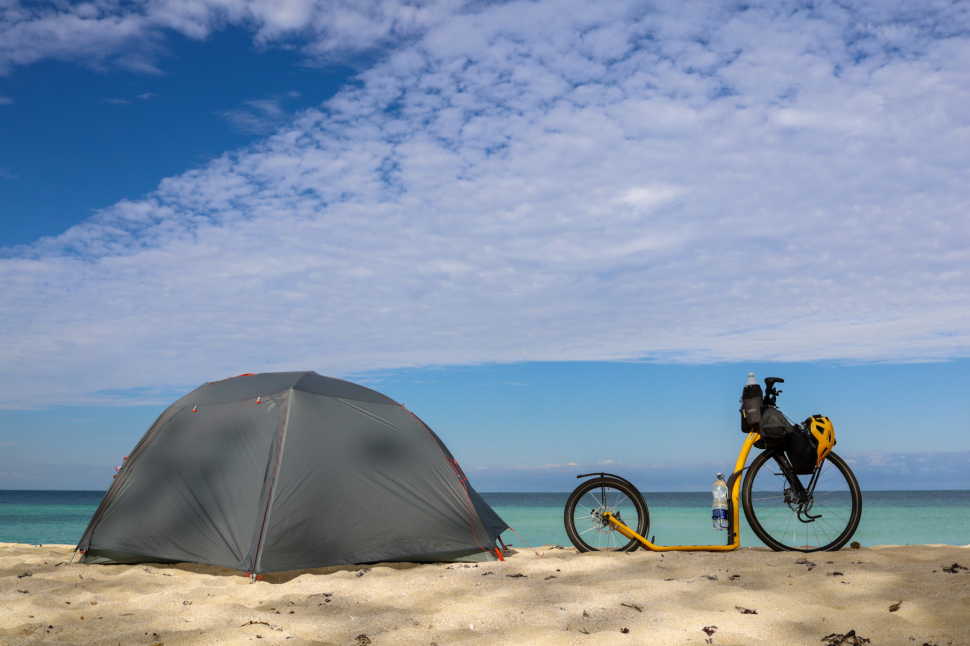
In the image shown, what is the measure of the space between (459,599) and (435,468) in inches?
86.0

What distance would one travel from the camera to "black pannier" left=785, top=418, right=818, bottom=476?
19.1 ft

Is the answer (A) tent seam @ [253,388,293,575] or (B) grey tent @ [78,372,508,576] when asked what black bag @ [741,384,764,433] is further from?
(A) tent seam @ [253,388,293,575]

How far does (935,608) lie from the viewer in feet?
11.9

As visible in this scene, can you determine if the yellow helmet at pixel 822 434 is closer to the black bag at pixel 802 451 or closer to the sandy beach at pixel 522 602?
the black bag at pixel 802 451

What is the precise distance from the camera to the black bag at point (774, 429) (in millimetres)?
5812

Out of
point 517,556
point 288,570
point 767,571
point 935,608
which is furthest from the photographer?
point 517,556

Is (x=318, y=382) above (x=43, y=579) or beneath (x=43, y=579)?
above

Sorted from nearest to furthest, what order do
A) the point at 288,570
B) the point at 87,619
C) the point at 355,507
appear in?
1. the point at 87,619
2. the point at 288,570
3. the point at 355,507

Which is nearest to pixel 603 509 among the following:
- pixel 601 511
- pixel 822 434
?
pixel 601 511

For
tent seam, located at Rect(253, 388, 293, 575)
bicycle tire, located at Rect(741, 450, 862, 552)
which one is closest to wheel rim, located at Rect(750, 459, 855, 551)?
bicycle tire, located at Rect(741, 450, 862, 552)

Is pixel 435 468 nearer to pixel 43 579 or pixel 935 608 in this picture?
pixel 43 579

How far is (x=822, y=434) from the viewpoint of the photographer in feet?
19.3

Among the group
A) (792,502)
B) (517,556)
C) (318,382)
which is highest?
(318,382)

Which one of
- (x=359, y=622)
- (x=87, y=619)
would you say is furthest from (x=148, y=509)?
(x=359, y=622)
